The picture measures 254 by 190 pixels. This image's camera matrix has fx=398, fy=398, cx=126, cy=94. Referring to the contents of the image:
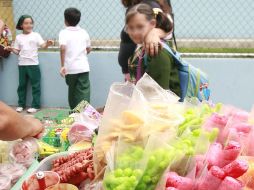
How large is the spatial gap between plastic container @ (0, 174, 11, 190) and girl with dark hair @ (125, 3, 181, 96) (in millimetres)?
1141

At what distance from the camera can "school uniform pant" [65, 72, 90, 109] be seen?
216 inches

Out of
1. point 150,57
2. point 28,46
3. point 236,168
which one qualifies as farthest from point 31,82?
point 236,168

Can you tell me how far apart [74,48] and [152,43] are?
9.89ft

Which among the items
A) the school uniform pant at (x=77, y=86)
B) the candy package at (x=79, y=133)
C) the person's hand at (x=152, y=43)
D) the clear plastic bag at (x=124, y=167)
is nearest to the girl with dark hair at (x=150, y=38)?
the person's hand at (x=152, y=43)

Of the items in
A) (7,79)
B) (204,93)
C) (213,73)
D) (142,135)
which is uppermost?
(142,135)

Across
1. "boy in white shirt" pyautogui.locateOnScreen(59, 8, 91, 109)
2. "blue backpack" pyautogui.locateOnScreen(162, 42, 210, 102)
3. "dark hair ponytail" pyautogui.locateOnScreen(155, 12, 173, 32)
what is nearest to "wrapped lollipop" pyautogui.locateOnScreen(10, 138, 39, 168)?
"blue backpack" pyautogui.locateOnScreen(162, 42, 210, 102)

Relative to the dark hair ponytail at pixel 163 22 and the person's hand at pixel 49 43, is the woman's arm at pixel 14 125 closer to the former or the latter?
the dark hair ponytail at pixel 163 22

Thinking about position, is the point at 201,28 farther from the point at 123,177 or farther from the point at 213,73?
the point at 123,177

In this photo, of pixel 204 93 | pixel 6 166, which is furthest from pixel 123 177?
pixel 204 93

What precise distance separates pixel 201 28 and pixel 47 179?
5.02m

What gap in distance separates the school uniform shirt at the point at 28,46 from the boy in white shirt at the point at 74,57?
664mm

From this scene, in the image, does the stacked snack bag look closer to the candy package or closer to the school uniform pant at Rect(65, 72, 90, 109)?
the candy package

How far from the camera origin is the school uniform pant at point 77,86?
5.48 metres

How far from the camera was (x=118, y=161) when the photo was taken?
1.31 meters
